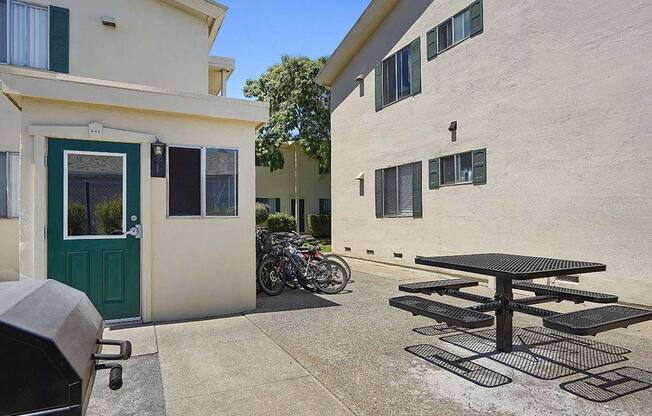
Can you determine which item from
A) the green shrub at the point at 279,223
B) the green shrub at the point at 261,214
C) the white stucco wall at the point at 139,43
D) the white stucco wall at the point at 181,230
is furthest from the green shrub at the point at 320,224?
the white stucco wall at the point at 181,230

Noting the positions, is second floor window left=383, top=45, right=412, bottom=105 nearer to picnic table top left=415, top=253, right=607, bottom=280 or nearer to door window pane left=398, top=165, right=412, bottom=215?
door window pane left=398, top=165, right=412, bottom=215

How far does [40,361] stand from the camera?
1534mm

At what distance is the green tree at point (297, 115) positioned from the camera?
22906 millimetres

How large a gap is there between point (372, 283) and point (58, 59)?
7840mm

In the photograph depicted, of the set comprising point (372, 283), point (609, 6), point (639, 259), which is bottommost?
point (372, 283)

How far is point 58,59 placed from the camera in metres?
8.41

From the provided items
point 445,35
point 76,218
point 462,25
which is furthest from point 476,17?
point 76,218

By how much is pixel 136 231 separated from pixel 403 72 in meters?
8.59

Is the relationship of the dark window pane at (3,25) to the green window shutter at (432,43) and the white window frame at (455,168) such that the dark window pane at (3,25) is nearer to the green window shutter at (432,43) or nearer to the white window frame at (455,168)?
the green window shutter at (432,43)

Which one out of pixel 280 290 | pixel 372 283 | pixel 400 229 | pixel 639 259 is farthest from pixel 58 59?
pixel 639 259

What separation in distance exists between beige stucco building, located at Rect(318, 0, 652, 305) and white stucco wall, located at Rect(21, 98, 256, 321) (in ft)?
16.4

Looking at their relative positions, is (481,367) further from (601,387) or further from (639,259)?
(639,259)

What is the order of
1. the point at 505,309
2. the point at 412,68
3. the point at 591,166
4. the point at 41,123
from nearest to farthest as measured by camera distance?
the point at 505,309
the point at 41,123
the point at 591,166
the point at 412,68

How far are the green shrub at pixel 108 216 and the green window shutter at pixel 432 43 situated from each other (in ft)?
26.2
